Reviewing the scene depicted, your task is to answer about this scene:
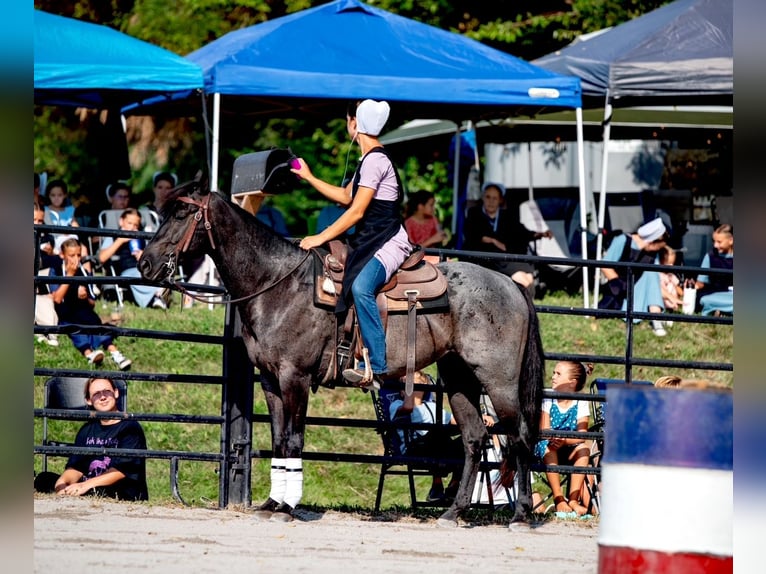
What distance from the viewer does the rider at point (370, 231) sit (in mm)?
8008

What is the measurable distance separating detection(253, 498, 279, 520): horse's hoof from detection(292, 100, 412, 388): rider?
0.97m

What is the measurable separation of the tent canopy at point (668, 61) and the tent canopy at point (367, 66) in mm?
724

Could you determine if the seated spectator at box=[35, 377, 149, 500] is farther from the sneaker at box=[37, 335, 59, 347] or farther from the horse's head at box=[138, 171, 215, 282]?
the sneaker at box=[37, 335, 59, 347]

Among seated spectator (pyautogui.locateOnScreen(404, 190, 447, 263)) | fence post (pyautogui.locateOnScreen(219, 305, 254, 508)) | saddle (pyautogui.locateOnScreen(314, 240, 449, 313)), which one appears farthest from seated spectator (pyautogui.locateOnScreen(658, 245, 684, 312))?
fence post (pyautogui.locateOnScreen(219, 305, 254, 508))

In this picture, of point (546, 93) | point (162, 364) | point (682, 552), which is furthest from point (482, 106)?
point (682, 552)

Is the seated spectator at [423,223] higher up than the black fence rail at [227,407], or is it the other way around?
the seated spectator at [423,223]

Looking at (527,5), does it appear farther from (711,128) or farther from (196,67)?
(196,67)

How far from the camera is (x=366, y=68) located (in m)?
13.9

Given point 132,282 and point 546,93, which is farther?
point 546,93

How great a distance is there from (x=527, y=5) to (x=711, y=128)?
527 centimetres

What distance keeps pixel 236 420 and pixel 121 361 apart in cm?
365

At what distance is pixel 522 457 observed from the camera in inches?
340

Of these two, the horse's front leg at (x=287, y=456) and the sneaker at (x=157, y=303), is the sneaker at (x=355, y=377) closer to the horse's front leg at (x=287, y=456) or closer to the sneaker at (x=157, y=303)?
the horse's front leg at (x=287, y=456)

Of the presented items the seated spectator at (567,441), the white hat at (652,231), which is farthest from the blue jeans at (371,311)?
the white hat at (652,231)
